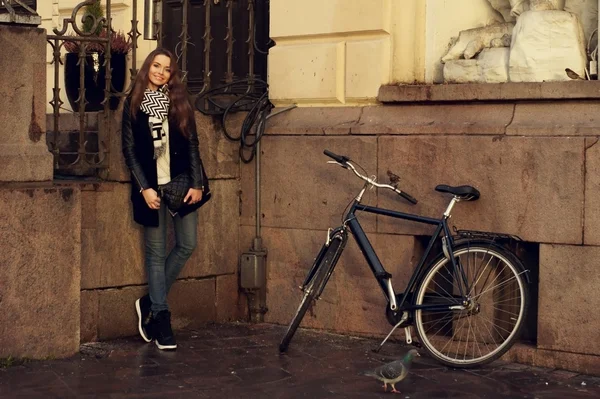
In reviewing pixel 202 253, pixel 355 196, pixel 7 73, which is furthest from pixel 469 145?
pixel 7 73

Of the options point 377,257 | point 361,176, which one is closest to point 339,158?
point 361,176

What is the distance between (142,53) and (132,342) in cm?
361

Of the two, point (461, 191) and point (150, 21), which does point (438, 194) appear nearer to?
point (461, 191)

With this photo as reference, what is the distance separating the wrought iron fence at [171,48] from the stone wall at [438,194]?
86 centimetres

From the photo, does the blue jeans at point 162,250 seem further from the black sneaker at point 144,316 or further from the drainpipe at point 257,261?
the drainpipe at point 257,261

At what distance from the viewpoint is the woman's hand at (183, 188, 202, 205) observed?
26.2ft

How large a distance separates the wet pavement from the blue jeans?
1.21ft

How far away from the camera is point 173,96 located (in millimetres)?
7953

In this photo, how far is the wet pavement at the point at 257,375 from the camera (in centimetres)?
682

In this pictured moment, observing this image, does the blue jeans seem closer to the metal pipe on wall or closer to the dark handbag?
the dark handbag

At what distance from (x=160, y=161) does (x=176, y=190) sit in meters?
0.22

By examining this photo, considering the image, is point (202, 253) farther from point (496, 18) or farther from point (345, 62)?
point (496, 18)

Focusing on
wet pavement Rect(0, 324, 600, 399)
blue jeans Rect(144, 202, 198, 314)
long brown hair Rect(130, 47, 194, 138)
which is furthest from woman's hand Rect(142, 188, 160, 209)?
wet pavement Rect(0, 324, 600, 399)

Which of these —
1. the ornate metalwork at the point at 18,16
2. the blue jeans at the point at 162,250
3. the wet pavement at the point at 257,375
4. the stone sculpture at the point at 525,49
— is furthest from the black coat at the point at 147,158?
the stone sculpture at the point at 525,49
